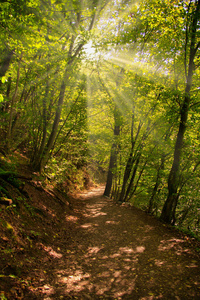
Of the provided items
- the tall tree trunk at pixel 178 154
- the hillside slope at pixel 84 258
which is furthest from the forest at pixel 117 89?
the hillside slope at pixel 84 258

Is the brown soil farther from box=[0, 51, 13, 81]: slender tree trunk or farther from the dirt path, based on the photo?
box=[0, 51, 13, 81]: slender tree trunk

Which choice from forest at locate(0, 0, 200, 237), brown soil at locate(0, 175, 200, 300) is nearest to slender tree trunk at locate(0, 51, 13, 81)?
forest at locate(0, 0, 200, 237)

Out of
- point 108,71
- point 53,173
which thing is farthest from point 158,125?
point 53,173

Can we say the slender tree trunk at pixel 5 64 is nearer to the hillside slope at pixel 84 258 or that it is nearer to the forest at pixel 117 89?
the forest at pixel 117 89

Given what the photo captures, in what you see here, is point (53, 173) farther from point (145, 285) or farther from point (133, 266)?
point (145, 285)

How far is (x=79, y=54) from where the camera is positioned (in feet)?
24.8

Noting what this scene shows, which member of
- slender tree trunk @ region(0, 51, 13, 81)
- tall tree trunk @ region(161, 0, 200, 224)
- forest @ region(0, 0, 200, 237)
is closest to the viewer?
slender tree trunk @ region(0, 51, 13, 81)

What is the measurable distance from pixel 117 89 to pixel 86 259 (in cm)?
852

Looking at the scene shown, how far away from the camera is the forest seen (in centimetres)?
676

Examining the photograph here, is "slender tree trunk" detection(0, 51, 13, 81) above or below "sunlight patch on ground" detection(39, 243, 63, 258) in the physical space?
above

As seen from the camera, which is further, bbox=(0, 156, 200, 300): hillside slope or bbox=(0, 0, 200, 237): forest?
bbox=(0, 0, 200, 237): forest

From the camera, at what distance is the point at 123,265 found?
426cm

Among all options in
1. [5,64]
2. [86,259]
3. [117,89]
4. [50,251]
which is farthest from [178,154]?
[5,64]

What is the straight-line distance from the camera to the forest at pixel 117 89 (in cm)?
676
